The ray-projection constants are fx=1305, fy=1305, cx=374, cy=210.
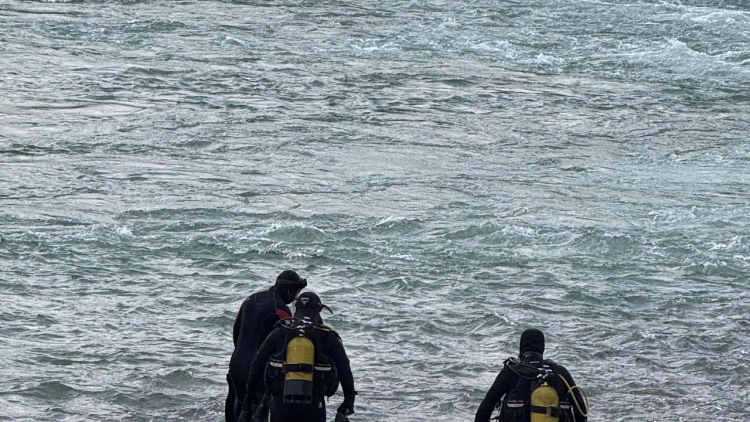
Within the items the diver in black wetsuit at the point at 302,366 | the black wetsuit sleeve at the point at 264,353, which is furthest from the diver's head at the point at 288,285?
the black wetsuit sleeve at the point at 264,353

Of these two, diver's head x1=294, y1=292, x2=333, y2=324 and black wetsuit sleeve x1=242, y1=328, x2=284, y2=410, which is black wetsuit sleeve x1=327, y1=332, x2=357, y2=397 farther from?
black wetsuit sleeve x1=242, y1=328, x2=284, y2=410

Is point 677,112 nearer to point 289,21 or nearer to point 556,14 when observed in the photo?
point 556,14

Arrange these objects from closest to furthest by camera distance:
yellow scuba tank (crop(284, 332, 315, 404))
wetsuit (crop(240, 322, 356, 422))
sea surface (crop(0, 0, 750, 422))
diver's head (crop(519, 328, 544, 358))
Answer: diver's head (crop(519, 328, 544, 358)) < yellow scuba tank (crop(284, 332, 315, 404)) < wetsuit (crop(240, 322, 356, 422)) < sea surface (crop(0, 0, 750, 422))

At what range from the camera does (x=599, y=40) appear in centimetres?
2956

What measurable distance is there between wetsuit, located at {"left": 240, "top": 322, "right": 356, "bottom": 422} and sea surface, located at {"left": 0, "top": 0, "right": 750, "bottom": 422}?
2666 millimetres

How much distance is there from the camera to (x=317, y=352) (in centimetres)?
813

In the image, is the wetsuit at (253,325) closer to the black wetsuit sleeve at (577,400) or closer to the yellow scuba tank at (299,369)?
the yellow scuba tank at (299,369)

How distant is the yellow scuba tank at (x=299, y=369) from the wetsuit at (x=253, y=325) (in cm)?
64

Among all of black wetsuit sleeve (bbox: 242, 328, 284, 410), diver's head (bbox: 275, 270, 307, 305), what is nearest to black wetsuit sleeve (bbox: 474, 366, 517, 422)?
black wetsuit sleeve (bbox: 242, 328, 284, 410)

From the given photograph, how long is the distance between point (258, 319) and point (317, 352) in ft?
2.66

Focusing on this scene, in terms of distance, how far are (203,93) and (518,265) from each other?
1028 centimetres

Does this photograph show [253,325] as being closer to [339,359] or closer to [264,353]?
[264,353]

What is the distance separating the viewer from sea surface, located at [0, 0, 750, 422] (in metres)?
12.5

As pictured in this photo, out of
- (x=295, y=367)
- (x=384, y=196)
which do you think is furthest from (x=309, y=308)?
(x=384, y=196)
